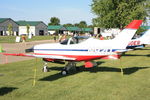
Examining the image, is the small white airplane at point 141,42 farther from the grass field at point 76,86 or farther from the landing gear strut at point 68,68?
the landing gear strut at point 68,68

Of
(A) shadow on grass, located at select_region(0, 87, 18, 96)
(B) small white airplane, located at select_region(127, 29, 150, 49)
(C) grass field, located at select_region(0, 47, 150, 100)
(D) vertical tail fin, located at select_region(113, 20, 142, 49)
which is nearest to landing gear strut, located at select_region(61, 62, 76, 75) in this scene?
(C) grass field, located at select_region(0, 47, 150, 100)

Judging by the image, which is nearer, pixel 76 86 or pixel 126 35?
pixel 76 86

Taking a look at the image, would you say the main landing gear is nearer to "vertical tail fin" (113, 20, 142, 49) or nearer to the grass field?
the grass field

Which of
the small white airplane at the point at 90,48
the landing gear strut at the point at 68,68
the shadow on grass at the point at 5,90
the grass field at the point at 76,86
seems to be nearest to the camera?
the grass field at the point at 76,86

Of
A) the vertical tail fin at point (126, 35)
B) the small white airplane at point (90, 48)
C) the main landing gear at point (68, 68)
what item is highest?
the vertical tail fin at point (126, 35)

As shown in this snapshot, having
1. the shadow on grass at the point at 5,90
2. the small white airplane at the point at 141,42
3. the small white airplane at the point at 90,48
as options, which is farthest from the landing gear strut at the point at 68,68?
the small white airplane at the point at 141,42

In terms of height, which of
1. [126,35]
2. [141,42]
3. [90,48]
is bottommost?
[90,48]

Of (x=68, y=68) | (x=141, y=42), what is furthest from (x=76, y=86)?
(x=141, y=42)

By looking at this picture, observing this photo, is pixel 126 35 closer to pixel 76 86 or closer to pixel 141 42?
pixel 76 86

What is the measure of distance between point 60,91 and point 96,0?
111 feet

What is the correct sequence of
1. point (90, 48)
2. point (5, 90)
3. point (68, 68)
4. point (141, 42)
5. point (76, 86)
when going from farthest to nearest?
point (141, 42)
point (68, 68)
point (90, 48)
point (76, 86)
point (5, 90)

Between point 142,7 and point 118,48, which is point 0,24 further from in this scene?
point 118,48

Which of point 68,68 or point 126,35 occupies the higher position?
point 126,35

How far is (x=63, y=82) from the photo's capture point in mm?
11281
